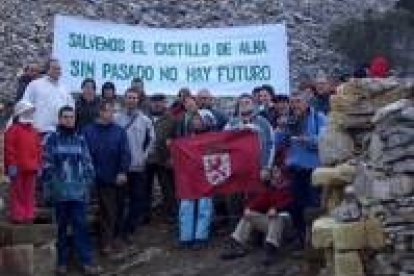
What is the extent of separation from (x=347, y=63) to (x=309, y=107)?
10923 mm

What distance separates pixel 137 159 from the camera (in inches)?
556

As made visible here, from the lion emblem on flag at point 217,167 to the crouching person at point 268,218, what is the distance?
2.94ft

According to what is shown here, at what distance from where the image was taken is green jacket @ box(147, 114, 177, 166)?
14305mm

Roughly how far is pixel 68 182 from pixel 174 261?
1.55 m

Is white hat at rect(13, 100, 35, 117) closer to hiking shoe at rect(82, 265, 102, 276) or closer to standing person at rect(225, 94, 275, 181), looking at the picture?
hiking shoe at rect(82, 265, 102, 276)

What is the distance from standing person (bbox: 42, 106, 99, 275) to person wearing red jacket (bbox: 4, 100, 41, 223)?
207 mm

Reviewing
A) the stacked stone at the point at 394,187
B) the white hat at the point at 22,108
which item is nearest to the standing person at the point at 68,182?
the white hat at the point at 22,108

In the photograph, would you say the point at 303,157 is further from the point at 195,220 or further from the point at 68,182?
the point at 68,182

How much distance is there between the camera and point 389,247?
10.7m

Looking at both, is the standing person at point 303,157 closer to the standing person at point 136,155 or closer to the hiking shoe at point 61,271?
the standing person at point 136,155

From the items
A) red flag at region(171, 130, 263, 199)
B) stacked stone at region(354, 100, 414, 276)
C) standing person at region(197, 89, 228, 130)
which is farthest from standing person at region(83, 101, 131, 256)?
stacked stone at region(354, 100, 414, 276)

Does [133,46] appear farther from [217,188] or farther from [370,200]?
[370,200]

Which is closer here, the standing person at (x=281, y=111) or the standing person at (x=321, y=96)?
the standing person at (x=281, y=111)

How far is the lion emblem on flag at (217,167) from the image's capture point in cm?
Answer: 1402
